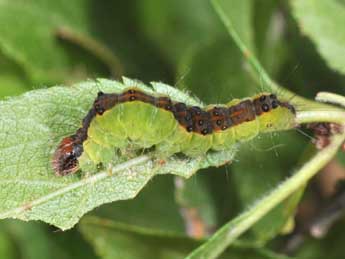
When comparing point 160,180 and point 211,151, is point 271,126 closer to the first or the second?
point 211,151

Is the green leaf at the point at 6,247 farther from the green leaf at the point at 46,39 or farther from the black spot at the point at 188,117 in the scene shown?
the black spot at the point at 188,117

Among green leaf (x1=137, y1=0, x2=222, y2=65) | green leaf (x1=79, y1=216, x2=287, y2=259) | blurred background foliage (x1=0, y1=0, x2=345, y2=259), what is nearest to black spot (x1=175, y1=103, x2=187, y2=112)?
blurred background foliage (x1=0, y1=0, x2=345, y2=259)

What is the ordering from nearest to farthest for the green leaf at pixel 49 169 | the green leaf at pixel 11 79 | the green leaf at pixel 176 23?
the green leaf at pixel 49 169 < the green leaf at pixel 11 79 < the green leaf at pixel 176 23

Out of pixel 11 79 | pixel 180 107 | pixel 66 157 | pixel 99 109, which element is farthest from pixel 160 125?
pixel 11 79

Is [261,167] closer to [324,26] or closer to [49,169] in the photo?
[324,26]

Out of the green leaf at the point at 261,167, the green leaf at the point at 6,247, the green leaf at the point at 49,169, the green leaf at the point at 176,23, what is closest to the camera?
the green leaf at the point at 49,169

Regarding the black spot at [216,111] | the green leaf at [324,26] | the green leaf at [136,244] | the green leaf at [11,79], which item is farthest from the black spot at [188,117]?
the green leaf at [11,79]

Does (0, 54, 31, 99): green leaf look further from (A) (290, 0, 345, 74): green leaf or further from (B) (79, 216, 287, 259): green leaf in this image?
(A) (290, 0, 345, 74): green leaf

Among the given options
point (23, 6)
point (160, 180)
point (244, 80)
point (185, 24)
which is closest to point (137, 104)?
point (244, 80)
